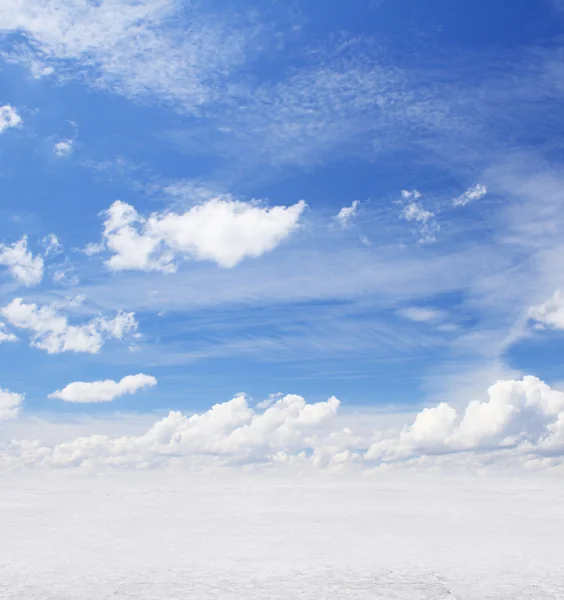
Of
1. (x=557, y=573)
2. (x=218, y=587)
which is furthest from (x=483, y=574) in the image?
(x=218, y=587)

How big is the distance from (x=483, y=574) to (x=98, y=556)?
28.7m

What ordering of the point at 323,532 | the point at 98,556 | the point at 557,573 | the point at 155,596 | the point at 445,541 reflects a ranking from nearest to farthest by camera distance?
the point at 155,596 → the point at 557,573 → the point at 98,556 → the point at 445,541 → the point at 323,532

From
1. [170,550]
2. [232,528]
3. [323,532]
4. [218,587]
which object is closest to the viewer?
[218,587]

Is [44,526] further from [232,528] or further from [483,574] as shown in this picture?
[483,574]

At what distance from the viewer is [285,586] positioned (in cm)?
3278

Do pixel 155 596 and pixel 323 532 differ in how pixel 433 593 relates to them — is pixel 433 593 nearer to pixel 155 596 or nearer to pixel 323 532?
pixel 155 596

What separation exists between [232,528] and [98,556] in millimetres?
27787

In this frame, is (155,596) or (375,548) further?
(375,548)

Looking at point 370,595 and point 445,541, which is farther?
point 445,541

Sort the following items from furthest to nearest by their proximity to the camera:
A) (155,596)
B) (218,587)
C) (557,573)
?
(557,573)
(218,587)
(155,596)

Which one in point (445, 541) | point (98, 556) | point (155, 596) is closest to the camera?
point (155, 596)

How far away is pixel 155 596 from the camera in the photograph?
30.2 metres

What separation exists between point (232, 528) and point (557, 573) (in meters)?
42.2

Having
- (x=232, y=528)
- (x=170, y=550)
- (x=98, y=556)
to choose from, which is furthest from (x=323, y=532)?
(x=98, y=556)
